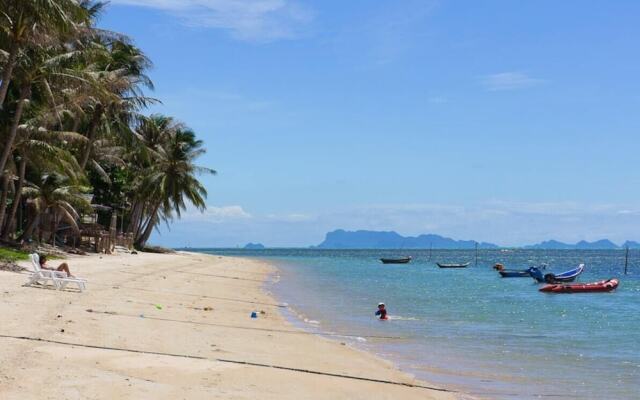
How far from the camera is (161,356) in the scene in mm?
9070

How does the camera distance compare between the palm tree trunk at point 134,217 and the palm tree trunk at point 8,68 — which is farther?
the palm tree trunk at point 134,217

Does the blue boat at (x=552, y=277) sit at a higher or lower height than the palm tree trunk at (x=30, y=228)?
lower

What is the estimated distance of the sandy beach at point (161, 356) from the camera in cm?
704

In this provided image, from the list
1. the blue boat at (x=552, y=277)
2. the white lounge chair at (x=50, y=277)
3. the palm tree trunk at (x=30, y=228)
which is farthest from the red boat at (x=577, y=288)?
the white lounge chair at (x=50, y=277)

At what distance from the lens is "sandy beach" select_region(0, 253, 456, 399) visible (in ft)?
23.1

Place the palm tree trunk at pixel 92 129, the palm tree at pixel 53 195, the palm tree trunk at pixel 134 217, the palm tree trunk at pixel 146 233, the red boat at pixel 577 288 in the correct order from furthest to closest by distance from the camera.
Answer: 1. the palm tree trunk at pixel 146 233
2. the palm tree trunk at pixel 134 217
3. the red boat at pixel 577 288
4. the palm tree trunk at pixel 92 129
5. the palm tree at pixel 53 195

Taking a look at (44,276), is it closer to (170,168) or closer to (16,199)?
(16,199)

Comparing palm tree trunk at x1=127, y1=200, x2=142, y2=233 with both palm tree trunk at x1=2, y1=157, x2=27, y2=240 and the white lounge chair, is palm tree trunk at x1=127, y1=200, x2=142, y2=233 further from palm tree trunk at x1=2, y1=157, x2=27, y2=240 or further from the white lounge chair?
the white lounge chair

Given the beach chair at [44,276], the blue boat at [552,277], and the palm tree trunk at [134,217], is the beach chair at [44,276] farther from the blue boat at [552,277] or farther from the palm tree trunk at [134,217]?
the palm tree trunk at [134,217]

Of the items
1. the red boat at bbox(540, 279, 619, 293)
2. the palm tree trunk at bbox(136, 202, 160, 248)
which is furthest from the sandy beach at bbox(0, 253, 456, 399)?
the palm tree trunk at bbox(136, 202, 160, 248)

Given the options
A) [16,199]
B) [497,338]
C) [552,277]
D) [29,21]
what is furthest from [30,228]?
[552,277]

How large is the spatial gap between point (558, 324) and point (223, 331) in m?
12.0

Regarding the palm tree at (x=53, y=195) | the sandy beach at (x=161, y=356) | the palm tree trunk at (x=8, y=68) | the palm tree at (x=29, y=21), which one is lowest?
the sandy beach at (x=161, y=356)

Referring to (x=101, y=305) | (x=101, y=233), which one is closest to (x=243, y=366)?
(x=101, y=305)
